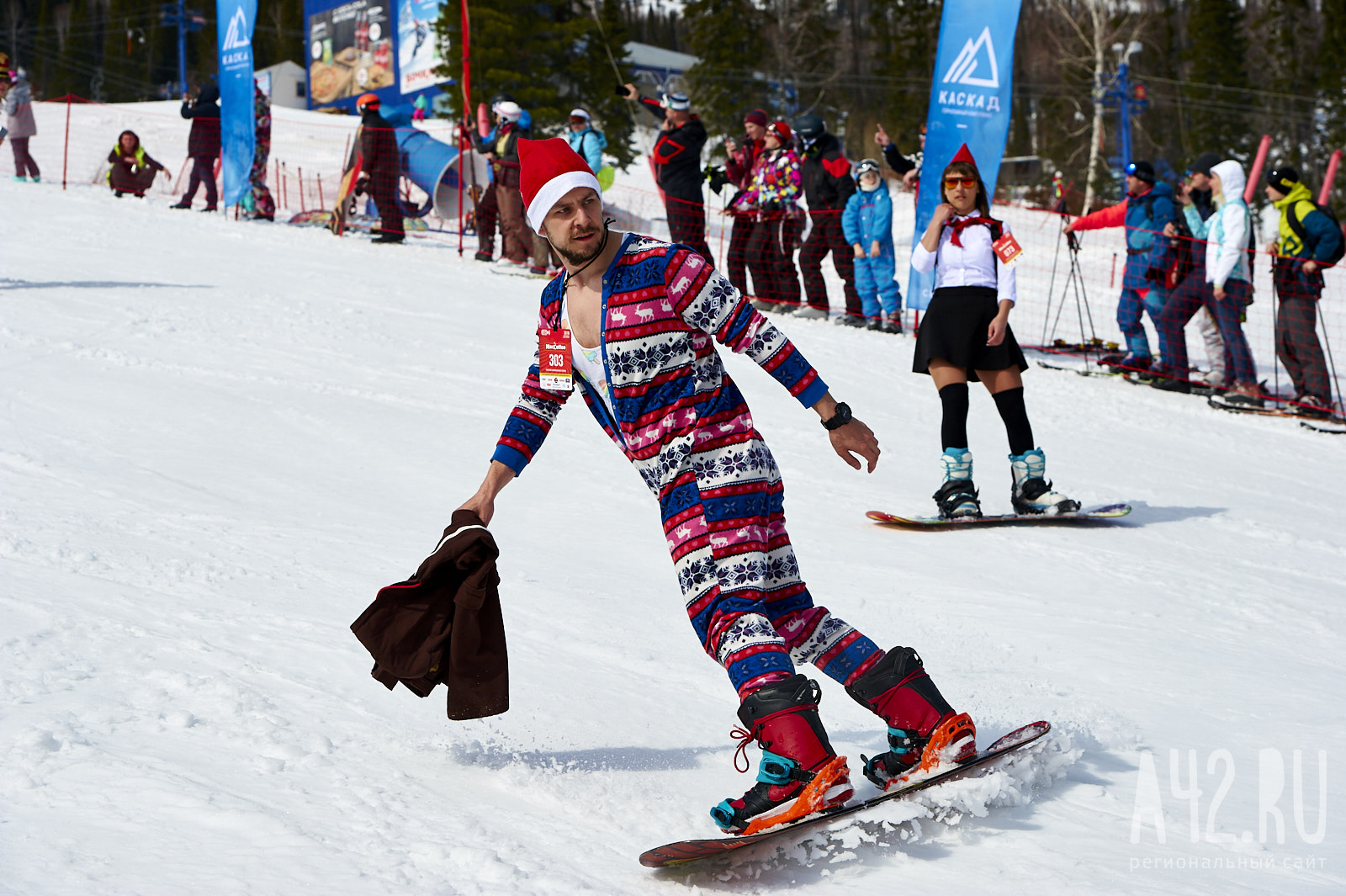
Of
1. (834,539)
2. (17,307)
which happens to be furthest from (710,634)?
(17,307)

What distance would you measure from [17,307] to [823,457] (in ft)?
20.5

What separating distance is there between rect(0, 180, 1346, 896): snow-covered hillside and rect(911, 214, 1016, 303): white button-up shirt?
48.6 inches

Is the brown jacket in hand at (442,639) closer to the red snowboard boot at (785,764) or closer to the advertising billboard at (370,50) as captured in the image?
the red snowboard boot at (785,764)

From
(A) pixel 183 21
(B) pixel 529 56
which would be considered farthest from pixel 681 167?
(A) pixel 183 21

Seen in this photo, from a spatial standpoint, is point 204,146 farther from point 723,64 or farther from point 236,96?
point 723,64

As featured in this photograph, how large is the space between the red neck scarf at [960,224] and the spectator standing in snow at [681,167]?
6.27 m

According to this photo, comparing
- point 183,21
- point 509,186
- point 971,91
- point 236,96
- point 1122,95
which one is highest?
point 183,21

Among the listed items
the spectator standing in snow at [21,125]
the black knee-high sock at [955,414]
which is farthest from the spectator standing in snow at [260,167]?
the black knee-high sock at [955,414]

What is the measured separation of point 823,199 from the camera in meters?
12.3

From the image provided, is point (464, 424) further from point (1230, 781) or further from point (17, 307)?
point (1230, 781)

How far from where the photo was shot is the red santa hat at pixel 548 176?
9.14 feet

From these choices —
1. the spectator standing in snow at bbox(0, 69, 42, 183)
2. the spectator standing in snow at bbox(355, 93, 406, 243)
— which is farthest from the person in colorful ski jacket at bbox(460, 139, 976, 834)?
the spectator standing in snow at bbox(0, 69, 42, 183)

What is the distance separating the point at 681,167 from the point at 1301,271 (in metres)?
5.88

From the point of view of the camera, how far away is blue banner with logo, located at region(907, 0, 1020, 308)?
10633 millimetres
